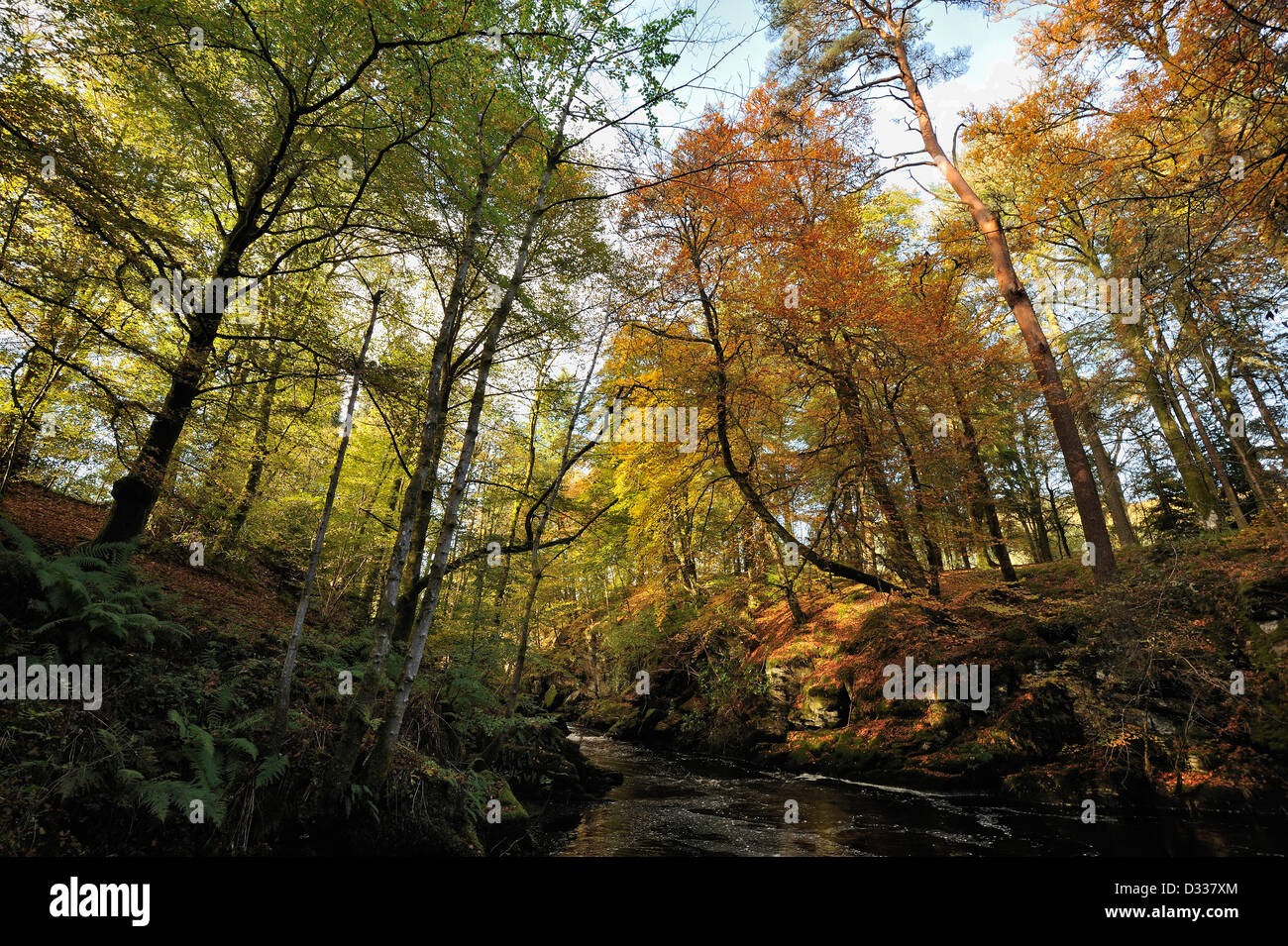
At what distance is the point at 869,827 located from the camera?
7805 millimetres

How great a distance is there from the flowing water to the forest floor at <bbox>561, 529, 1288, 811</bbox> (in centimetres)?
66

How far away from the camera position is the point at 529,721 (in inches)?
367

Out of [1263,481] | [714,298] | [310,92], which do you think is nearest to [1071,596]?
[1263,481]

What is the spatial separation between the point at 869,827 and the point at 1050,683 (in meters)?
4.91

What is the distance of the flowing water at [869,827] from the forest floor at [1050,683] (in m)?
0.66

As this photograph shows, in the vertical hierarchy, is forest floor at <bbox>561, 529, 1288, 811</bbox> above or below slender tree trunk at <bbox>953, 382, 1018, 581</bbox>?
below

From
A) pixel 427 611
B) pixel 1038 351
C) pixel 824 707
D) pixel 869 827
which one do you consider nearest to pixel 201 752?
pixel 427 611

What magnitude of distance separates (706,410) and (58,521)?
1263 centimetres

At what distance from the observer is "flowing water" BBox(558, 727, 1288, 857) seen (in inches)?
257

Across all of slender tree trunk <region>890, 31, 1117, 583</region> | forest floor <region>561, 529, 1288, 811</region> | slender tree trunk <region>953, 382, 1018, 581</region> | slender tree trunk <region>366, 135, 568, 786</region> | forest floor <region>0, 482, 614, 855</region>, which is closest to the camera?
→ forest floor <region>0, 482, 614, 855</region>

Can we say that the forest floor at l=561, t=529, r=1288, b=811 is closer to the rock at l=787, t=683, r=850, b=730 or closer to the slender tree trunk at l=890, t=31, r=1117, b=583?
the rock at l=787, t=683, r=850, b=730

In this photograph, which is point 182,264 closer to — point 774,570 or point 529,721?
point 529,721

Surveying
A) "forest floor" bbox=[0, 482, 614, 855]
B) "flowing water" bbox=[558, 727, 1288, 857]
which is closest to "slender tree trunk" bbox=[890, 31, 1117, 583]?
"flowing water" bbox=[558, 727, 1288, 857]

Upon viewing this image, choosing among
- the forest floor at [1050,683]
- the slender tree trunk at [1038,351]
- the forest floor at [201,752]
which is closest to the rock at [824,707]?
the forest floor at [1050,683]
